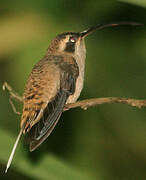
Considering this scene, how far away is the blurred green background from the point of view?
3936 mm

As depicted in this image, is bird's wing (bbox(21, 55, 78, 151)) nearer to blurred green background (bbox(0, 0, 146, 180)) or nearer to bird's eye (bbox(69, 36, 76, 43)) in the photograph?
bird's eye (bbox(69, 36, 76, 43))

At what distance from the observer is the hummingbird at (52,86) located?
2324 mm

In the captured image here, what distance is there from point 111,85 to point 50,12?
3.60 ft

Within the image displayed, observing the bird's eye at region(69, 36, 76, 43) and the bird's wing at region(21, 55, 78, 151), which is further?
the bird's eye at region(69, 36, 76, 43)

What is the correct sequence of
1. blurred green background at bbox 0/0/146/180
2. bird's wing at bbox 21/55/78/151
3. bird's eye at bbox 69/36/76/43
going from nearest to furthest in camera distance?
→ bird's wing at bbox 21/55/78/151 < bird's eye at bbox 69/36/76/43 < blurred green background at bbox 0/0/146/180

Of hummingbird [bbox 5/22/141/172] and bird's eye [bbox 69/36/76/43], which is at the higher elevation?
bird's eye [bbox 69/36/76/43]

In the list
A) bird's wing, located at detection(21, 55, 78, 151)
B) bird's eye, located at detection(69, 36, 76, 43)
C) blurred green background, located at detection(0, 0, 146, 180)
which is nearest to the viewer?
bird's wing, located at detection(21, 55, 78, 151)

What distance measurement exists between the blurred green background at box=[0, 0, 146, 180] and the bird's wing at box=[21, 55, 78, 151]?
92cm

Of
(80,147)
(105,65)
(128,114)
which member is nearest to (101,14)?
(105,65)

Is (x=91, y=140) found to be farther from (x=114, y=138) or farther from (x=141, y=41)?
(x=141, y=41)

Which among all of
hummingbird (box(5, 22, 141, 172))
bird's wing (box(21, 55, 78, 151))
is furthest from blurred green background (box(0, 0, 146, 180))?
bird's wing (box(21, 55, 78, 151))

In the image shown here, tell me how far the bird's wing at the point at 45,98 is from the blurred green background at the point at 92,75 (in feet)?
3.02

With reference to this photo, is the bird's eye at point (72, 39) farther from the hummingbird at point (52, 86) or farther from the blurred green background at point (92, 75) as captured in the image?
the blurred green background at point (92, 75)

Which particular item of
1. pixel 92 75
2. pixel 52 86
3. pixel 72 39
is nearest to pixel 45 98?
pixel 52 86
